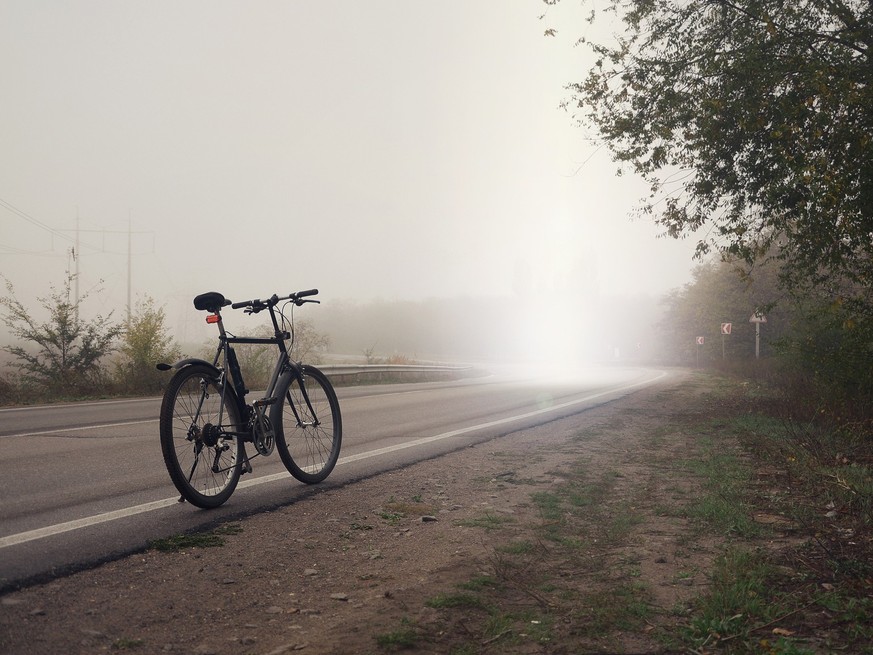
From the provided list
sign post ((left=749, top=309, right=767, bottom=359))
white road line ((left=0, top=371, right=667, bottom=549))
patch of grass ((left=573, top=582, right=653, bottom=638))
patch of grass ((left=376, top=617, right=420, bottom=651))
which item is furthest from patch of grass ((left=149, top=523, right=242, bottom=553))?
sign post ((left=749, top=309, right=767, bottom=359))

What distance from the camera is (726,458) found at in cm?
782

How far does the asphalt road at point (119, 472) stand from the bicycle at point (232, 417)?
0.23 metres

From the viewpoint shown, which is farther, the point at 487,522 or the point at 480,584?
the point at 487,522

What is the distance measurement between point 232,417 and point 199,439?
396mm

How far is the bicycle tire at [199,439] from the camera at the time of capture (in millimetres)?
4777

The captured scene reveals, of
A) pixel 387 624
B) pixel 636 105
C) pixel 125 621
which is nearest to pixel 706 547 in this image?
pixel 387 624

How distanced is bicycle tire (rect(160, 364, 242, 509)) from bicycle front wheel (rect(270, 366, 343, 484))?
47 cm

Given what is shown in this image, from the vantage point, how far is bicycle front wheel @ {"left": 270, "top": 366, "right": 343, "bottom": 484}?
5.87 meters

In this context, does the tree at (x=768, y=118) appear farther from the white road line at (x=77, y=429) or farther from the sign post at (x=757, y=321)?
the white road line at (x=77, y=429)

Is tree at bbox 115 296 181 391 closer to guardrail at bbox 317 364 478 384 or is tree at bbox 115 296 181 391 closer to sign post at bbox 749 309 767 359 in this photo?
guardrail at bbox 317 364 478 384

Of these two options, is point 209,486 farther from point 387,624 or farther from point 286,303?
point 387,624

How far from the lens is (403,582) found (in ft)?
12.2

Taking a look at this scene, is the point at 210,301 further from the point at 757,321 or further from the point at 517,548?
the point at 757,321

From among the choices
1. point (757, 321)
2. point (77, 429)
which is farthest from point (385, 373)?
point (77, 429)
